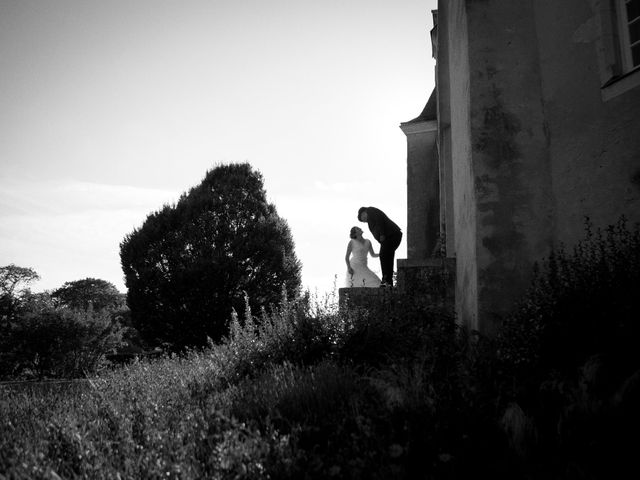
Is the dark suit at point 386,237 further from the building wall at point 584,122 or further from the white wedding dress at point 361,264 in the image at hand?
the building wall at point 584,122

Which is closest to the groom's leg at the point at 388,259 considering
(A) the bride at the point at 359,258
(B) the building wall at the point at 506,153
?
(A) the bride at the point at 359,258

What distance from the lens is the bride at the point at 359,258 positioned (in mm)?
9500

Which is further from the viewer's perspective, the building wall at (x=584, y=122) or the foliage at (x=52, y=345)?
the foliage at (x=52, y=345)

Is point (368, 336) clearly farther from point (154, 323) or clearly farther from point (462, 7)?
point (154, 323)

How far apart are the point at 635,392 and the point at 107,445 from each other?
3062 millimetres

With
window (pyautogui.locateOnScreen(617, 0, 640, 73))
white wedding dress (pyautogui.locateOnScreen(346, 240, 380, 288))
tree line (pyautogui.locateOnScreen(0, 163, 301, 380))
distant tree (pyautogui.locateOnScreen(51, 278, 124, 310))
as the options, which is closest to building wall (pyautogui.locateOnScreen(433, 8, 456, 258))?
white wedding dress (pyautogui.locateOnScreen(346, 240, 380, 288))

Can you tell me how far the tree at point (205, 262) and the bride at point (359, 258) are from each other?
8.68ft

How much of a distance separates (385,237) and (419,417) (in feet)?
19.9

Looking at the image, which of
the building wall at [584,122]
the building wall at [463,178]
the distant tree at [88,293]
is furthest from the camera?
the distant tree at [88,293]

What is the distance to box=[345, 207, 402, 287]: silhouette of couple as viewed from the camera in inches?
341

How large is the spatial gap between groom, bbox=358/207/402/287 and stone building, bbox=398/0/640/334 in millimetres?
3088

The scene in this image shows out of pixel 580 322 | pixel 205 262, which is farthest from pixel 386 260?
pixel 580 322

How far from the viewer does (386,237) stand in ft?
28.4

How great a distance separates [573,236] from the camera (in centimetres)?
452
